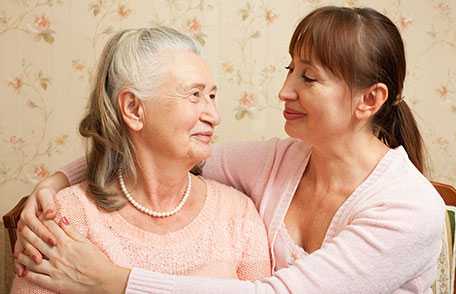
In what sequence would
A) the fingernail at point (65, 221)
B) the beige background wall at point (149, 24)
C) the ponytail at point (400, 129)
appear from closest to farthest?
the fingernail at point (65, 221) → the ponytail at point (400, 129) → the beige background wall at point (149, 24)

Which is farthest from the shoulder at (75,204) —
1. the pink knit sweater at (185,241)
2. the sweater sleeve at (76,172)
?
the sweater sleeve at (76,172)

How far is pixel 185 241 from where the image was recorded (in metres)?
1.57

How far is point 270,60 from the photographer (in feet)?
8.15

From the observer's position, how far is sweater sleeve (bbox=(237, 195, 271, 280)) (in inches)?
63.4

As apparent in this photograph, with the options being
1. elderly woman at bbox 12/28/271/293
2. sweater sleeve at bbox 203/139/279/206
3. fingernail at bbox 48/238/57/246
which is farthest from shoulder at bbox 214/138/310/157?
fingernail at bbox 48/238/57/246

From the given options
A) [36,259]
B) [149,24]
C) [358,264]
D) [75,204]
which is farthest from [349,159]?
[149,24]

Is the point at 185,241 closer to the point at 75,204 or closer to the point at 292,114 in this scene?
the point at 75,204

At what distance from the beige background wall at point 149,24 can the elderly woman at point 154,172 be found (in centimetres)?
80

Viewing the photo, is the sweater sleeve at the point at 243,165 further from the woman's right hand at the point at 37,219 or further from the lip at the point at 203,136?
the woman's right hand at the point at 37,219

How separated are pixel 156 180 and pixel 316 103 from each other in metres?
0.46

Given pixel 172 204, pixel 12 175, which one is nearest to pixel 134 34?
pixel 172 204

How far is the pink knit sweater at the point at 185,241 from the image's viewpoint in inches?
60.0

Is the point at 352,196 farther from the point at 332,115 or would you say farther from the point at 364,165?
the point at 332,115

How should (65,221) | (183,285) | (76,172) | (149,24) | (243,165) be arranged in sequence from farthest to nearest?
1. (149,24)
2. (243,165)
3. (76,172)
4. (65,221)
5. (183,285)
